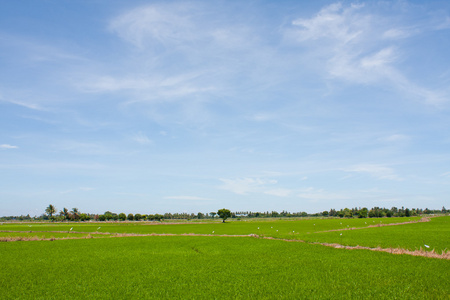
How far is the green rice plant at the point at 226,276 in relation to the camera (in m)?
16.5

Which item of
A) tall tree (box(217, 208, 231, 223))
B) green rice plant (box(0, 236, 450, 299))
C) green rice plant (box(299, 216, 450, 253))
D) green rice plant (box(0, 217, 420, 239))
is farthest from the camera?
tall tree (box(217, 208, 231, 223))

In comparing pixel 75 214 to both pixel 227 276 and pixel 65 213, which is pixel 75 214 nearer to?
pixel 65 213

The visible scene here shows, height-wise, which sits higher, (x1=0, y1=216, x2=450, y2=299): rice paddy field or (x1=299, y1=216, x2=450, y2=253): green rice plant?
(x1=0, y1=216, x2=450, y2=299): rice paddy field

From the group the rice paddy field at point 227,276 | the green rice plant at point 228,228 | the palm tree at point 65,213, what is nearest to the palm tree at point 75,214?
the palm tree at point 65,213

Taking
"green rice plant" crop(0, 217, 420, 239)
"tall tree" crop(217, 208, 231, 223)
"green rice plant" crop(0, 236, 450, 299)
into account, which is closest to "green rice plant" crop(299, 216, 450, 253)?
"green rice plant" crop(0, 236, 450, 299)

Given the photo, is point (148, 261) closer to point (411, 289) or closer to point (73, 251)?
point (73, 251)

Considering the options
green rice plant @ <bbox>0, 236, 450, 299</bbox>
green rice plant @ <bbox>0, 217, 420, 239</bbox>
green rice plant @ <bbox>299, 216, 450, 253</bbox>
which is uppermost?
green rice plant @ <bbox>0, 236, 450, 299</bbox>

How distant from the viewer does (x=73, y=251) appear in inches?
1307

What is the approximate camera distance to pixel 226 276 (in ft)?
67.9

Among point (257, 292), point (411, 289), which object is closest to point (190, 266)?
point (257, 292)

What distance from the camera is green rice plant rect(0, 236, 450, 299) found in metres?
16.5

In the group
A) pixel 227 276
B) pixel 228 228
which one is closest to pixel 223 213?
pixel 228 228

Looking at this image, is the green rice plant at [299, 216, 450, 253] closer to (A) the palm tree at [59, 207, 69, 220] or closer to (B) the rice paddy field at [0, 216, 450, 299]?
(B) the rice paddy field at [0, 216, 450, 299]

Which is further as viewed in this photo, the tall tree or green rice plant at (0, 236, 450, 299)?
the tall tree
